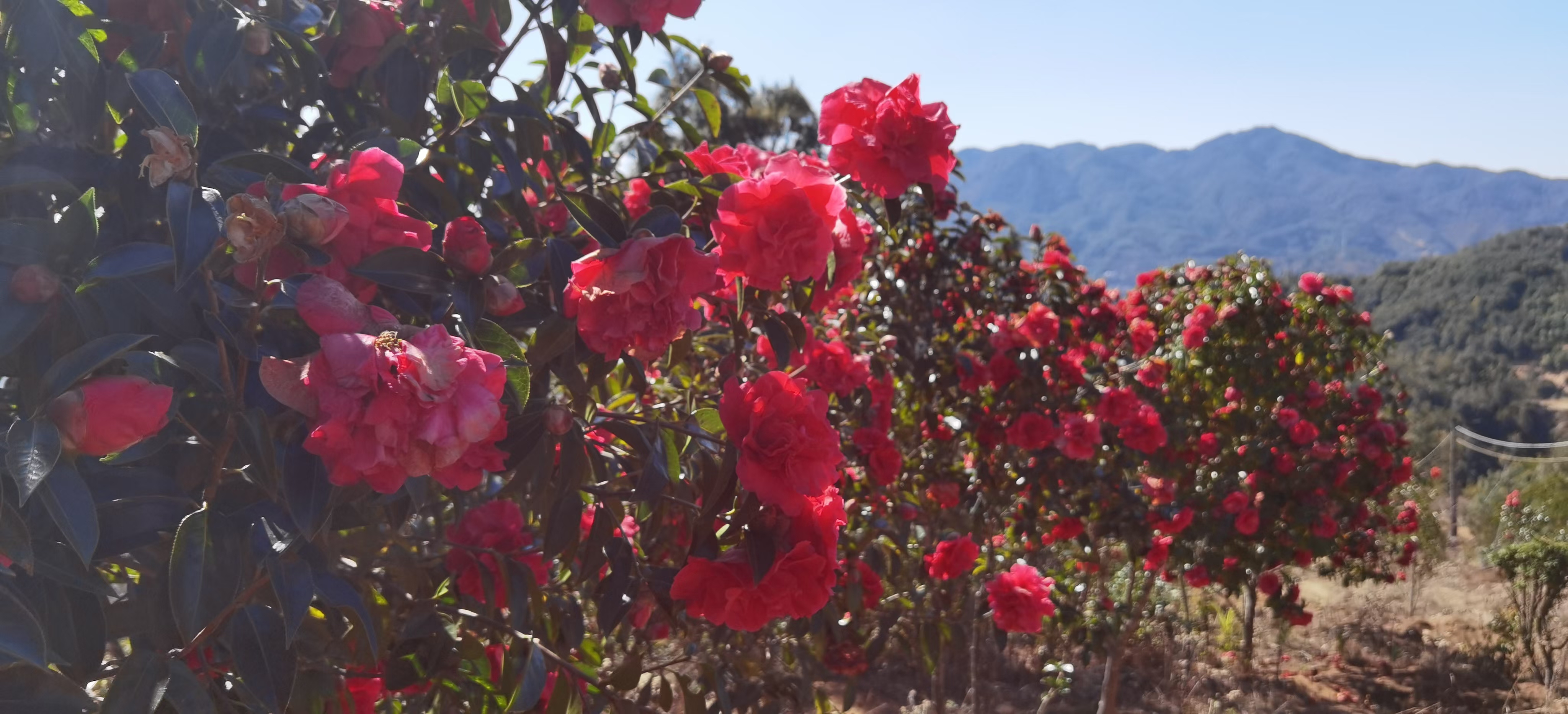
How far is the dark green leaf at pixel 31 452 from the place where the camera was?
55 centimetres

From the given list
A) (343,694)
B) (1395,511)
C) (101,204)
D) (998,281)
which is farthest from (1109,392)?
(1395,511)

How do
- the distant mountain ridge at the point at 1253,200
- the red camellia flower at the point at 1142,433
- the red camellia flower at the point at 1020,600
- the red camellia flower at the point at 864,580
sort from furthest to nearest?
the distant mountain ridge at the point at 1253,200, the red camellia flower at the point at 1142,433, the red camellia flower at the point at 1020,600, the red camellia flower at the point at 864,580

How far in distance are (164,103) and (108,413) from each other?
9.9 inches

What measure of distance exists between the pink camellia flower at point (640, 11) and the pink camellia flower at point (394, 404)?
623 mm

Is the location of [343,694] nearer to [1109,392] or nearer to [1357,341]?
[1109,392]

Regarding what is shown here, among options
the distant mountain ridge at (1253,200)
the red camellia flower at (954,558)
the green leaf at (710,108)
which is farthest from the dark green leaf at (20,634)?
the distant mountain ridge at (1253,200)

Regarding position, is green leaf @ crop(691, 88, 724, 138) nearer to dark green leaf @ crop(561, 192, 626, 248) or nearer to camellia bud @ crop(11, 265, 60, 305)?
dark green leaf @ crop(561, 192, 626, 248)

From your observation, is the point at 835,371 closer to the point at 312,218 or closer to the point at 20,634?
the point at 312,218

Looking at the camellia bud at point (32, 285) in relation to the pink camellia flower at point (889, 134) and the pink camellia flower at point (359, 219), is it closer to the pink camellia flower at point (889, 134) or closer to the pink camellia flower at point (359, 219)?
the pink camellia flower at point (359, 219)

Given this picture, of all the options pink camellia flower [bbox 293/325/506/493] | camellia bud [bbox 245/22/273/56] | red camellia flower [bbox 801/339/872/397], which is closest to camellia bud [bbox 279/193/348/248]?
pink camellia flower [bbox 293/325/506/493]

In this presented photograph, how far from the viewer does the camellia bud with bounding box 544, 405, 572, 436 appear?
Answer: 3.08 feet

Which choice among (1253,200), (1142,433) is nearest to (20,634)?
(1142,433)

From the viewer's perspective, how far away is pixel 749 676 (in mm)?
1896

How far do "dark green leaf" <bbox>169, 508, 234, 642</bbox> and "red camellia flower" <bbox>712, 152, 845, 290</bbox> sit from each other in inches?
20.3
